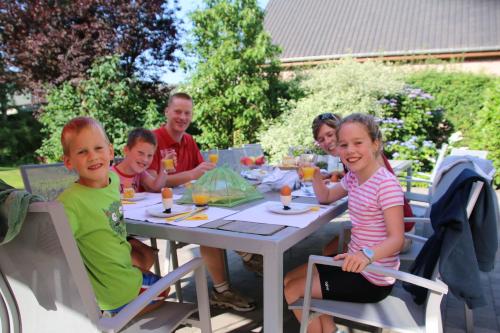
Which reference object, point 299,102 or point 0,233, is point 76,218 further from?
point 299,102

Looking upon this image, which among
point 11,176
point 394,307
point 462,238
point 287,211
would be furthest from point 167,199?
point 11,176

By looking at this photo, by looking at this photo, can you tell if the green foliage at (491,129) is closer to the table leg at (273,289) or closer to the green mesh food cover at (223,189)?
the green mesh food cover at (223,189)

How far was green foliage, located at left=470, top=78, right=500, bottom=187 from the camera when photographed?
265 inches

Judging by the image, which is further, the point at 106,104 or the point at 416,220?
the point at 106,104

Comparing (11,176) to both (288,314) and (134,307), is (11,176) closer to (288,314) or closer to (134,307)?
(288,314)

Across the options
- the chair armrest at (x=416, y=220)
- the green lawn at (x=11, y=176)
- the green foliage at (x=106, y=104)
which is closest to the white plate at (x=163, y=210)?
the chair armrest at (x=416, y=220)

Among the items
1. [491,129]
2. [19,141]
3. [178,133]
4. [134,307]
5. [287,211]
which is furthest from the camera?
[19,141]

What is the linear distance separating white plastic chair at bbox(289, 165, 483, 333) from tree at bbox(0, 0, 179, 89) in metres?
7.96

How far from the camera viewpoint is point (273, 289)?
1.56 m

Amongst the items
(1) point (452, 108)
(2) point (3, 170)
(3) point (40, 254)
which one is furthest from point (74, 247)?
(2) point (3, 170)

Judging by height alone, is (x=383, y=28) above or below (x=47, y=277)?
above

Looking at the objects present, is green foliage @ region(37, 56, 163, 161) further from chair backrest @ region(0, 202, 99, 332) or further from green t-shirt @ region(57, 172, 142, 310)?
chair backrest @ region(0, 202, 99, 332)

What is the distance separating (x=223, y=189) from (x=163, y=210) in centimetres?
40

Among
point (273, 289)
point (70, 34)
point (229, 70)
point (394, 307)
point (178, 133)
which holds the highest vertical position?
point (70, 34)
